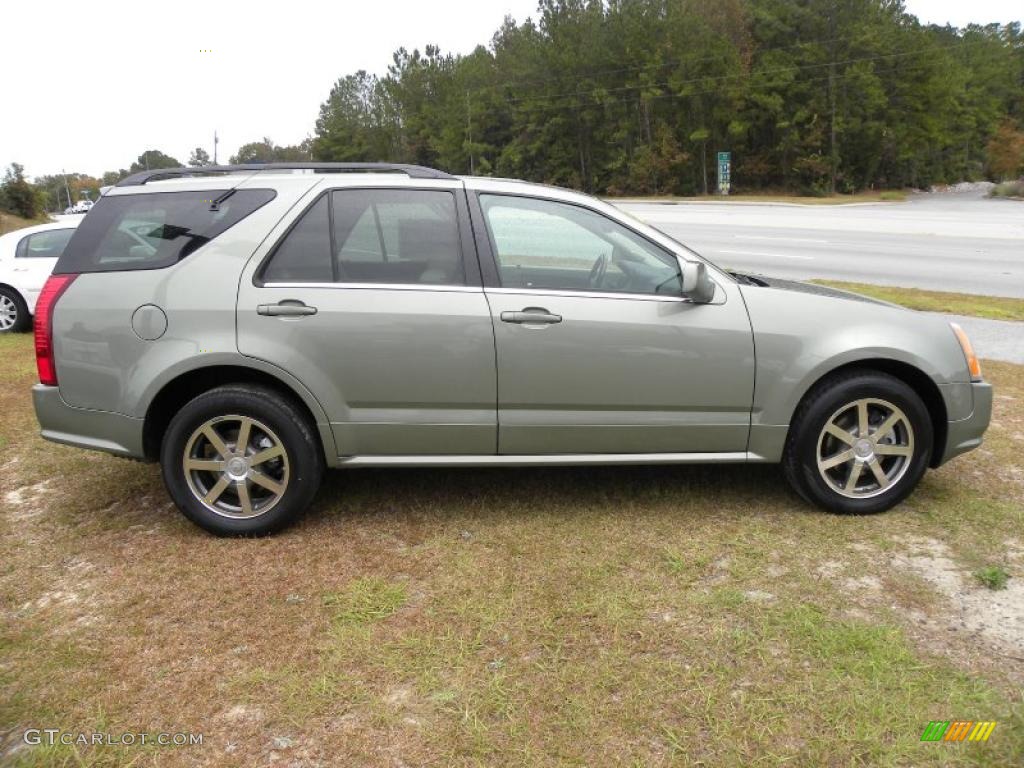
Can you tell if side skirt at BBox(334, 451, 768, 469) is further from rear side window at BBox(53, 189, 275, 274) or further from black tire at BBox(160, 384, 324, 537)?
rear side window at BBox(53, 189, 275, 274)

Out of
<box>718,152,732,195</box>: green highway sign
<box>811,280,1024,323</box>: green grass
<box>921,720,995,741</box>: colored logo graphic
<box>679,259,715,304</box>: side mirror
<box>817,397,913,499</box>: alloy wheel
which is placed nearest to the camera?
<box>921,720,995,741</box>: colored logo graphic

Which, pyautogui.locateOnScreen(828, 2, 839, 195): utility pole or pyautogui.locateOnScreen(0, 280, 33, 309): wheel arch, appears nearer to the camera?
pyautogui.locateOnScreen(0, 280, 33, 309): wheel arch

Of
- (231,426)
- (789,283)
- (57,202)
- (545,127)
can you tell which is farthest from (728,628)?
(57,202)

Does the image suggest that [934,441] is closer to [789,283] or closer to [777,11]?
[789,283]

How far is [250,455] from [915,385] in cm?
347

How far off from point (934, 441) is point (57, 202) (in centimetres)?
12828

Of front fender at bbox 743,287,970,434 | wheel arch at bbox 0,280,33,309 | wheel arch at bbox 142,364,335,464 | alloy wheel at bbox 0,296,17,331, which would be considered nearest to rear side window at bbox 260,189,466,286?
wheel arch at bbox 142,364,335,464

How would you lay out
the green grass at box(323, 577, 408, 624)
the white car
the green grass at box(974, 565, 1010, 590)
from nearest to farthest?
the green grass at box(323, 577, 408, 624) → the green grass at box(974, 565, 1010, 590) → the white car

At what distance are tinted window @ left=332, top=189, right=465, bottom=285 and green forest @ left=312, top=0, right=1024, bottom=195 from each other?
52464mm

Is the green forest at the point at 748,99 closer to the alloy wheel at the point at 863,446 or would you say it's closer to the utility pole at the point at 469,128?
the utility pole at the point at 469,128

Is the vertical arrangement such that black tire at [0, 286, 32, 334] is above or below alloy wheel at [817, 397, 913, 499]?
above

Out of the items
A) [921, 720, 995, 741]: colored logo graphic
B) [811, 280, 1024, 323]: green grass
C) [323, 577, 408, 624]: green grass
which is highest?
[811, 280, 1024, 323]: green grass

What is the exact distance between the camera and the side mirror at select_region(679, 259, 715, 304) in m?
3.82

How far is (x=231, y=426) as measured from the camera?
12.9 ft
